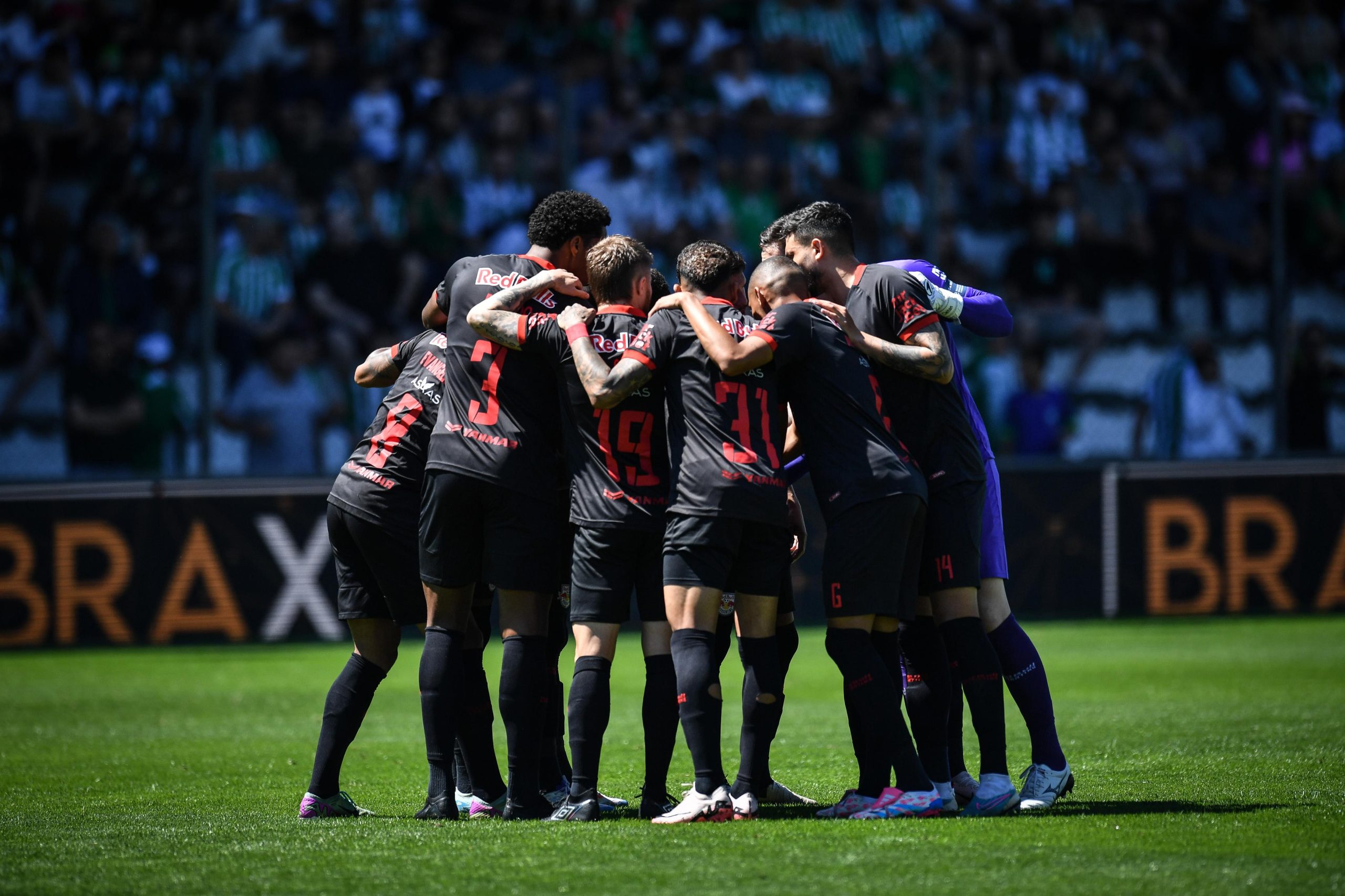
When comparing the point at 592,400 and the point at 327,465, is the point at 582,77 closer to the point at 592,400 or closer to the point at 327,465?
the point at 327,465

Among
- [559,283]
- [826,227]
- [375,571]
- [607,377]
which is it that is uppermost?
[826,227]

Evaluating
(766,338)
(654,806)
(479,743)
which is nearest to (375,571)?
(479,743)

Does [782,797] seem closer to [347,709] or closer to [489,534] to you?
[489,534]

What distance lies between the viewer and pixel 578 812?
5.66 metres

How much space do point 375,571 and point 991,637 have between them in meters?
2.52

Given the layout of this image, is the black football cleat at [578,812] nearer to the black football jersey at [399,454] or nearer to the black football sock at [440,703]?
the black football sock at [440,703]

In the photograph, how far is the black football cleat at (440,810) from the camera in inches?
230

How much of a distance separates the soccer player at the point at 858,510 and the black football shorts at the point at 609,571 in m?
0.68

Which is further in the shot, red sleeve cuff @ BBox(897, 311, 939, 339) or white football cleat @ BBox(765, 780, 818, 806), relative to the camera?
white football cleat @ BBox(765, 780, 818, 806)

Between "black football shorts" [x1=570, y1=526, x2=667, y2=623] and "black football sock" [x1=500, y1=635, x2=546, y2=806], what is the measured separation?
0.24m

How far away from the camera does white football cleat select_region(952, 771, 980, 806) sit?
20.3ft

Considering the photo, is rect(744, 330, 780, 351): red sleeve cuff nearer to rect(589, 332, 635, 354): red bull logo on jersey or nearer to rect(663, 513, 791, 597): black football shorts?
rect(589, 332, 635, 354): red bull logo on jersey

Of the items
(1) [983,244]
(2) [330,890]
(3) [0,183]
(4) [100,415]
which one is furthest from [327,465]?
(2) [330,890]

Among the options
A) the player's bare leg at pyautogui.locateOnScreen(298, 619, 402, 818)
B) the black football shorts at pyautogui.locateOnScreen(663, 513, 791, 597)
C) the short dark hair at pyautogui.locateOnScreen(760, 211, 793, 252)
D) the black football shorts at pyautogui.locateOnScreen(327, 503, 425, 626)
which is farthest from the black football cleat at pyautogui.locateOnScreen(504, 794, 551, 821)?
A: the short dark hair at pyautogui.locateOnScreen(760, 211, 793, 252)
